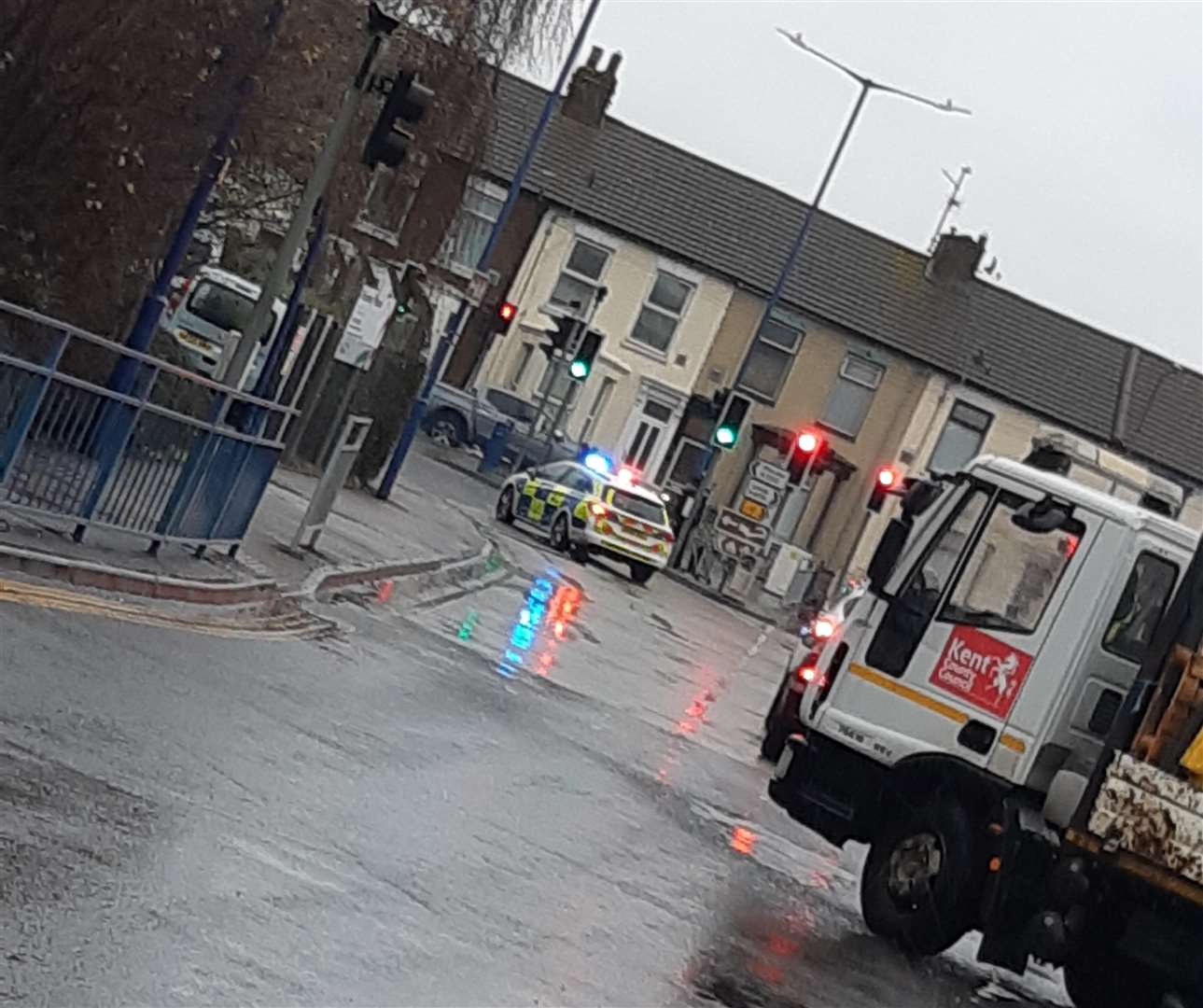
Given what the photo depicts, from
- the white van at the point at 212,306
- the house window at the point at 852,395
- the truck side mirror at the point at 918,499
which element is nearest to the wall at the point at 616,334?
the house window at the point at 852,395

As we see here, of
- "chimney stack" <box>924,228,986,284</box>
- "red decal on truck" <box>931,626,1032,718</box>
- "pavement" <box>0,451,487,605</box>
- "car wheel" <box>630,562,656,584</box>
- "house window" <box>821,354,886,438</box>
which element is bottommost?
"pavement" <box>0,451,487,605</box>

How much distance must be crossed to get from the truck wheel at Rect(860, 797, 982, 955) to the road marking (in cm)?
436

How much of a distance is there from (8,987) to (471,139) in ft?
67.4

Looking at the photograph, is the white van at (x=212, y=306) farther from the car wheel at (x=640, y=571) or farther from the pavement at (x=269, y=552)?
the car wheel at (x=640, y=571)

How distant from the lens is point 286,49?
65.9ft

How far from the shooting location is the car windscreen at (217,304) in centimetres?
3462

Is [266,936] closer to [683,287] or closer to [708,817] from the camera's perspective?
[708,817]

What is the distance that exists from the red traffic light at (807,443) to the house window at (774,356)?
61.1 ft

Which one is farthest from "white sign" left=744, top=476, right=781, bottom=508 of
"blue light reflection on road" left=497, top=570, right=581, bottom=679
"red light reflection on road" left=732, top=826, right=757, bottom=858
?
"red light reflection on road" left=732, top=826, right=757, bottom=858

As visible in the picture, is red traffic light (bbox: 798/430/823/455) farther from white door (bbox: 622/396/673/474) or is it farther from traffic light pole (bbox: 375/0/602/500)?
white door (bbox: 622/396/673/474)

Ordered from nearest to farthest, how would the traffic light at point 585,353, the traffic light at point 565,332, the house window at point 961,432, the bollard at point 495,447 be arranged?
the traffic light at point 565,332 → the traffic light at point 585,353 → the bollard at point 495,447 → the house window at point 961,432

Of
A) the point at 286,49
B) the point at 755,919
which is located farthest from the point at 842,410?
the point at 755,919

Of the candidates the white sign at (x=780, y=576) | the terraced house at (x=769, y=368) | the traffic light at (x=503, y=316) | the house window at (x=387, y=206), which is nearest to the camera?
the house window at (x=387, y=206)

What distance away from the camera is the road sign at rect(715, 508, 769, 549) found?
44.3 metres
